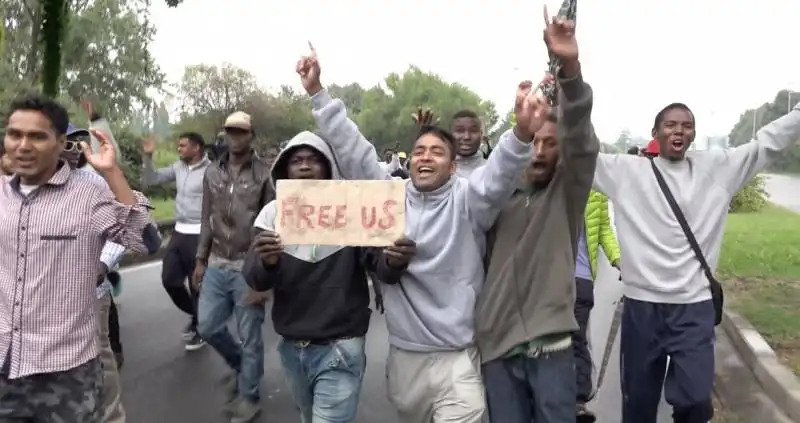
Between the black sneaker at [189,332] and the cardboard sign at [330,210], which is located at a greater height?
the cardboard sign at [330,210]

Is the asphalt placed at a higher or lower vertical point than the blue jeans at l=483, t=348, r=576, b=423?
lower

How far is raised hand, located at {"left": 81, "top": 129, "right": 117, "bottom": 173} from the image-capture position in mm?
3033

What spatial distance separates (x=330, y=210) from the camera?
320 centimetres

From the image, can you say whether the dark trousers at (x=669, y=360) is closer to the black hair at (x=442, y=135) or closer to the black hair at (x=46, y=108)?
the black hair at (x=442, y=135)

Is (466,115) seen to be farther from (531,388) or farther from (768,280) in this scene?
(768,280)

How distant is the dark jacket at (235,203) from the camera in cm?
517

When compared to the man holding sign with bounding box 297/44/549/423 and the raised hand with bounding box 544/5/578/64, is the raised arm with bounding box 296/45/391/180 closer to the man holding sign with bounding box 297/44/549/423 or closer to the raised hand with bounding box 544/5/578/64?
the man holding sign with bounding box 297/44/549/423

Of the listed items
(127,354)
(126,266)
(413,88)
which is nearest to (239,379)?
(127,354)

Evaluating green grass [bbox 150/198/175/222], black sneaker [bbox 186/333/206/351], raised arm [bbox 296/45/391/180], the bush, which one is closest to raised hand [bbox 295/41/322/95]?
raised arm [bbox 296/45/391/180]

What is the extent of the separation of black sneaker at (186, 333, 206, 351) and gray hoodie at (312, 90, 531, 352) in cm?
403

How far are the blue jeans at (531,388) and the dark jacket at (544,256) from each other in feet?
0.29

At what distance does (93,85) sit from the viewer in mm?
23594

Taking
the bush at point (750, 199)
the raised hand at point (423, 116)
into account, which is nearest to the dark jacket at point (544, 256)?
the raised hand at point (423, 116)

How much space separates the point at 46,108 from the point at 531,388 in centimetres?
214
